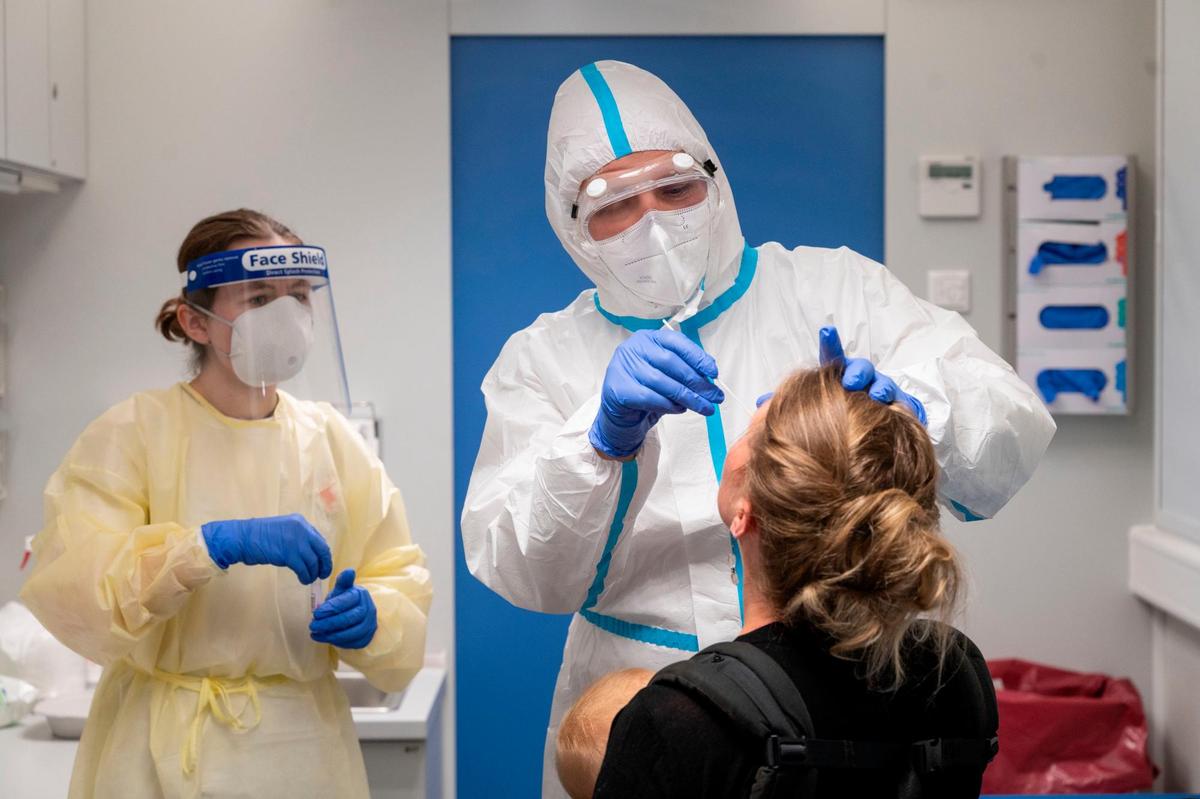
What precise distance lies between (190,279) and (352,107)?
4.02ft

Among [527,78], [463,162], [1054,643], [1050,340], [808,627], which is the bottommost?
[1054,643]

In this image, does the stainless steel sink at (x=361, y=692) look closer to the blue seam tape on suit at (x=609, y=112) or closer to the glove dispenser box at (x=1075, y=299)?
the blue seam tape on suit at (x=609, y=112)

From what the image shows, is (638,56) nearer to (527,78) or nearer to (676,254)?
(527,78)

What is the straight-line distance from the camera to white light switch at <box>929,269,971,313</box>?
292cm

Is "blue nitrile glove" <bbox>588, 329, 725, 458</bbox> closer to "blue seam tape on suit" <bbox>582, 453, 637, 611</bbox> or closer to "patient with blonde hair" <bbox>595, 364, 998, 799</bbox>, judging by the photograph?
"blue seam tape on suit" <bbox>582, 453, 637, 611</bbox>

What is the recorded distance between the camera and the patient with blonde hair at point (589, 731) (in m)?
1.32

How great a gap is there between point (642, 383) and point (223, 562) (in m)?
0.73

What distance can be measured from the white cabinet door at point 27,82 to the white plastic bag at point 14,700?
111cm

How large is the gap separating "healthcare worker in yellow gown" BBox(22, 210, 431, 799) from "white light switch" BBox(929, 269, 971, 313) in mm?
1651

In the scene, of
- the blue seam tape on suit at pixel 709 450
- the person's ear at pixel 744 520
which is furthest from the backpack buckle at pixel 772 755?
the blue seam tape on suit at pixel 709 450

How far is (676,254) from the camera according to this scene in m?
1.68

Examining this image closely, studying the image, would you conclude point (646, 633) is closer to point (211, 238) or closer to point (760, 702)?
point (760, 702)

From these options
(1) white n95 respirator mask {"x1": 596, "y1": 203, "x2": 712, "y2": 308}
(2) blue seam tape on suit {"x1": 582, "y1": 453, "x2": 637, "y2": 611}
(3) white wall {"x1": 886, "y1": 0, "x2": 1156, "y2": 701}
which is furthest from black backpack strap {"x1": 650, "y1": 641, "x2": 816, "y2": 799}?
(3) white wall {"x1": 886, "y1": 0, "x2": 1156, "y2": 701}

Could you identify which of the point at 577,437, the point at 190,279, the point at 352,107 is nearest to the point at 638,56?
the point at 352,107
